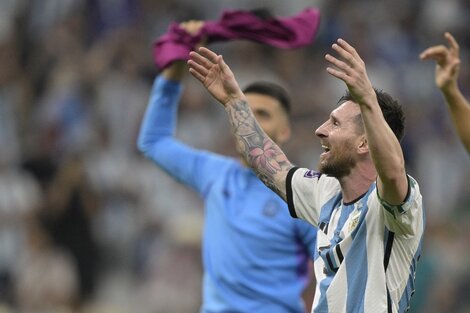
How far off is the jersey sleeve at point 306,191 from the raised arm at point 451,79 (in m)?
0.57

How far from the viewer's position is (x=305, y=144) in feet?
32.5

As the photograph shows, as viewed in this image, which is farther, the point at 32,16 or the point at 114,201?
the point at 32,16

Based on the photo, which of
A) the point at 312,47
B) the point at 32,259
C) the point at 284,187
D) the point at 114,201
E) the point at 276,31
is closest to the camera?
the point at 284,187

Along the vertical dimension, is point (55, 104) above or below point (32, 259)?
above

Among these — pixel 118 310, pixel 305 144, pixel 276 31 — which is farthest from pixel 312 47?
pixel 276 31

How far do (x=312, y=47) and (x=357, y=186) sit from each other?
21.8 ft

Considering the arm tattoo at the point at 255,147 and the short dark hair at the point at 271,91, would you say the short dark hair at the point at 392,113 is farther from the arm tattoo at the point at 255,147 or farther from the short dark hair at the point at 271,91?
the short dark hair at the point at 271,91

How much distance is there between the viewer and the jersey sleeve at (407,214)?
13.2 feet

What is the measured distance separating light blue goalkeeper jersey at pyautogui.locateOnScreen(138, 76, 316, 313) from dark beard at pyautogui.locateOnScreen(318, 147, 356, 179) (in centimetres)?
156

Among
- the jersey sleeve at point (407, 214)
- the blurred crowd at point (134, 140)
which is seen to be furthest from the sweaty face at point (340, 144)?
the blurred crowd at point (134, 140)

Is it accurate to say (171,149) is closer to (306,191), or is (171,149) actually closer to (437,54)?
(306,191)

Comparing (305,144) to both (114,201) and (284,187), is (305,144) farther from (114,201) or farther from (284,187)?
(284,187)

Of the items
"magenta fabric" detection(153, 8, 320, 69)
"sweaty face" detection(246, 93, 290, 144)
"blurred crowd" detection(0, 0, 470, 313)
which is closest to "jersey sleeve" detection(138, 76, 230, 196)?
"magenta fabric" detection(153, 8, 320, 69)

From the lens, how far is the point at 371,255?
13.8 ft
